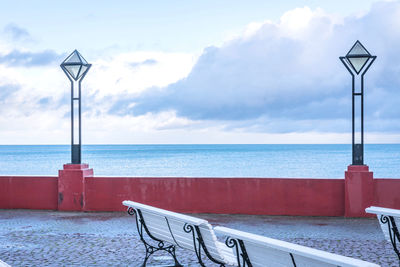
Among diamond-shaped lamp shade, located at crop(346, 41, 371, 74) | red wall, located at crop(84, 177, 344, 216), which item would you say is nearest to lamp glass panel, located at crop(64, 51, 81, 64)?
red wall, located at crop(84, 177, 344, 216)

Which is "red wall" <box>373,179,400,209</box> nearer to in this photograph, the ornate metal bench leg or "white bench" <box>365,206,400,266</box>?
"white bench" <box>365,206,400,266</box>

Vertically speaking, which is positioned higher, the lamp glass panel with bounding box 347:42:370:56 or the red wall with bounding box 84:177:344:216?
the lamp glass panel with bounding box 347:42:370:56

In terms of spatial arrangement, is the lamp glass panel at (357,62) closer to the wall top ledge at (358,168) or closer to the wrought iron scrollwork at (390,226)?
the wall top ledge at (358,168)

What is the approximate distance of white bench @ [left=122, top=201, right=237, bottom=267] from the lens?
17.6 ft

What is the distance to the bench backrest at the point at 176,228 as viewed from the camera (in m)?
5.35

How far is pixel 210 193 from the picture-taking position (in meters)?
11.8

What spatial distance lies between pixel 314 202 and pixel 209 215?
223 cm

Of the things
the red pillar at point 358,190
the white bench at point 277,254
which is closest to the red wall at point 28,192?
the red pillar at point 358,190

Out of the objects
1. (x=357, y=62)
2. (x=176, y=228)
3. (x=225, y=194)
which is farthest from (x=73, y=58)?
(x=176, y=228)

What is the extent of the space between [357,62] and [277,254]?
8186mm

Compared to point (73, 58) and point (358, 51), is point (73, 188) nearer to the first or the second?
point (73, 58)

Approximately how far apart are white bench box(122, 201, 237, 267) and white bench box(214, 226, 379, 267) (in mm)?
696

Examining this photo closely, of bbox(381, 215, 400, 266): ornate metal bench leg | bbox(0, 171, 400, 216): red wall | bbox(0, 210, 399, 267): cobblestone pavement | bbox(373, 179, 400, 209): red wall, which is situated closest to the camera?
bbox(381, 215, 400, 266): ornate metal bench leg

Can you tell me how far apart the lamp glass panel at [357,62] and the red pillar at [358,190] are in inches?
80.7
